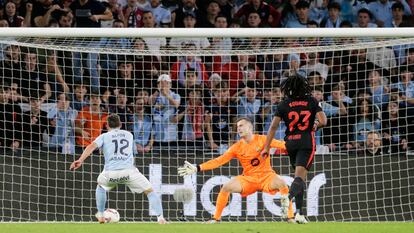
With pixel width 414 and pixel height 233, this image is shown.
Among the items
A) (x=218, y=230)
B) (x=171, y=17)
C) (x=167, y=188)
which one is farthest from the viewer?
(x=171, y=17)

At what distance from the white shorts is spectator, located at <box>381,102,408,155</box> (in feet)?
12.4

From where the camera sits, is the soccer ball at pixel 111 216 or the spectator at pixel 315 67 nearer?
the soccer ball at pixel 111 216

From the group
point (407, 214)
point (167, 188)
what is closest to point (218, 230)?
point (167, 188)

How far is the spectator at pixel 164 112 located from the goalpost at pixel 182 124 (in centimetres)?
1

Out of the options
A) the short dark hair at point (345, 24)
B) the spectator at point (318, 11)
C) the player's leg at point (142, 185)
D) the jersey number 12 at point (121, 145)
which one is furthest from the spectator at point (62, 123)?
the short dark hair at point (345, 24)

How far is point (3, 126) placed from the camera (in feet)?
52.4

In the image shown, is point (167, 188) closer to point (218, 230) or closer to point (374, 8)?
point (218, 230)

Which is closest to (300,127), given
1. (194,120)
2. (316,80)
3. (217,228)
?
(217,228)

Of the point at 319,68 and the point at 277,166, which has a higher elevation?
the point at 319,68

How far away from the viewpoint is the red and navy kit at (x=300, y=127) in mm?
12328

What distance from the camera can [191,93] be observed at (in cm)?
1636

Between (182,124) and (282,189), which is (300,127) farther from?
(182,124)

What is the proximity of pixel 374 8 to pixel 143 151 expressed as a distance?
5.49 meters

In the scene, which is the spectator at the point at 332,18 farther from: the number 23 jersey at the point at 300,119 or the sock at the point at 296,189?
the sock at the point at 296,189
